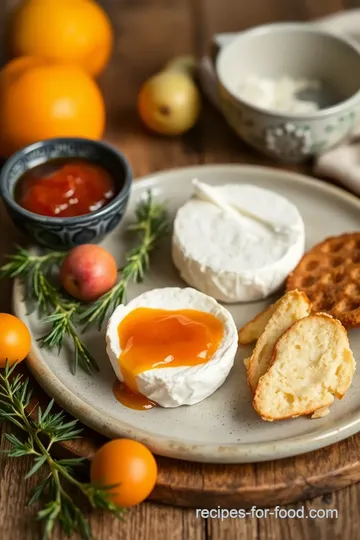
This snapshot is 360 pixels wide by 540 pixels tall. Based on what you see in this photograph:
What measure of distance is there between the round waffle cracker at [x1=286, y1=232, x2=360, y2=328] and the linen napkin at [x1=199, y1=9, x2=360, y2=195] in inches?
18.8

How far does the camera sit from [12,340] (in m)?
2.42

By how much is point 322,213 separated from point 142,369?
1.15 m

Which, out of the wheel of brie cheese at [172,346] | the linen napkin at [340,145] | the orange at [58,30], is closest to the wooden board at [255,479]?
the wheel of brie cheese at [172,346]

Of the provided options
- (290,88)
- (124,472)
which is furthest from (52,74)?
(124,472)

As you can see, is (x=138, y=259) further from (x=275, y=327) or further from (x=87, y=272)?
(x=275, y=327)

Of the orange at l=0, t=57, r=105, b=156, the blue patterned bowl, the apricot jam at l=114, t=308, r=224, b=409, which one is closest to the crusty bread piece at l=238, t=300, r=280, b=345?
the apricot jam at l=114, t=308, r=224, b=409

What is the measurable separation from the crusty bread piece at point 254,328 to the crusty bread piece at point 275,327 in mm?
45

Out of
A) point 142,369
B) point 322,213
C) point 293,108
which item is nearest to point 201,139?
point 293,108

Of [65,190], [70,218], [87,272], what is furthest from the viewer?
[65,190]

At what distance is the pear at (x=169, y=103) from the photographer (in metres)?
3.47

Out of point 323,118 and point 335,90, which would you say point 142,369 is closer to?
point 323,118

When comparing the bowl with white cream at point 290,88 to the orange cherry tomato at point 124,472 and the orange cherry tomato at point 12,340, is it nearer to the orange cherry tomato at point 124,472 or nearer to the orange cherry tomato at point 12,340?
the orange cherry tomato at point 12,340

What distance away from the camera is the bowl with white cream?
3.18 m

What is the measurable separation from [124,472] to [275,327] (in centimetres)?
71
